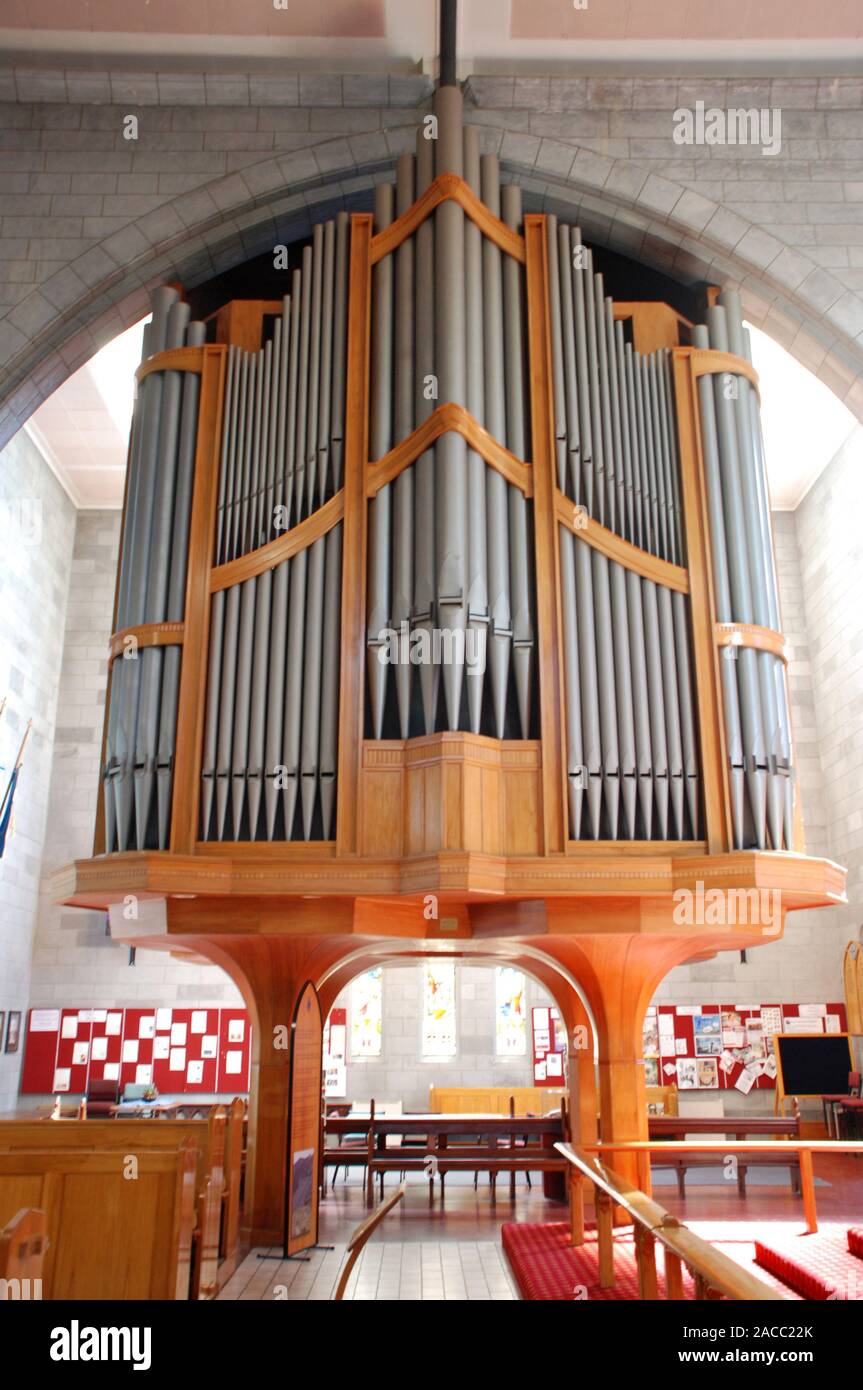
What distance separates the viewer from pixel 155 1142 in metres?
6.60

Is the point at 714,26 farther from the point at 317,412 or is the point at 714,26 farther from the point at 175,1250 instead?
the point at 175,1250

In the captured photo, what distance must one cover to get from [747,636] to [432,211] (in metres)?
4.22

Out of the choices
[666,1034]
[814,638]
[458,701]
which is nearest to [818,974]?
[666,1034]

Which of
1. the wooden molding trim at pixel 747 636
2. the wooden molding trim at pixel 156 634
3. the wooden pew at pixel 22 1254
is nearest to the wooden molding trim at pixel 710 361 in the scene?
the wooden molding trim at pixel 747 636

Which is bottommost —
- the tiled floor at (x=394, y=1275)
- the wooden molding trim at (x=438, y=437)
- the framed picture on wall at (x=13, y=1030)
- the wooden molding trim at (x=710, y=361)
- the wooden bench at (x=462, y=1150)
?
the tiled floor at (x=394, y=1275)

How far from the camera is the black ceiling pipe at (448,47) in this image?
954 centimetres

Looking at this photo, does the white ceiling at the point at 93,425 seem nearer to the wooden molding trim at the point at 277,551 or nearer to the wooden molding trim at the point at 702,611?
the wooden molding trim at the point at 277,551

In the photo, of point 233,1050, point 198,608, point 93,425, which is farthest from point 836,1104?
point 93,425

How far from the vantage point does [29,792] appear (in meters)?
17.2

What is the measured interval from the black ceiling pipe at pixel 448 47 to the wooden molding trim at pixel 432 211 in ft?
4.21

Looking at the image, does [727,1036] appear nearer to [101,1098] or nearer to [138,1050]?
[138,1050]

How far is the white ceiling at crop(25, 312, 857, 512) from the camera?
16.0m

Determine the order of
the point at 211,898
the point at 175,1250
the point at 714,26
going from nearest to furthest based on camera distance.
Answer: the point at 175,1250 → the point at 211,898 → the point at 714,26
